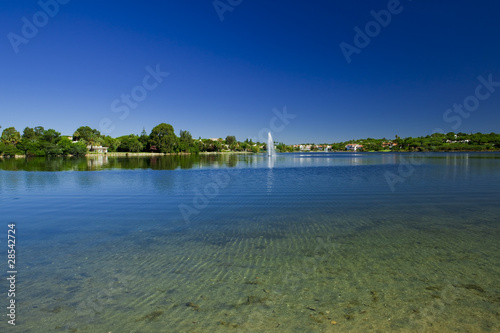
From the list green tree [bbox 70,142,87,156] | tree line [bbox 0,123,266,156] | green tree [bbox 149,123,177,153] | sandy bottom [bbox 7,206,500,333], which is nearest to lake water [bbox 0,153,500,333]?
sandy bottom [bbox 7,206,500,333]

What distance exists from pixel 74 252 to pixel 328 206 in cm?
1081

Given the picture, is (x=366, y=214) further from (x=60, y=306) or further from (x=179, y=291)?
(x=60, y=306)

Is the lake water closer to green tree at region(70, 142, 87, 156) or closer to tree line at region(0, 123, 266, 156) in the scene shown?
green tree at region(70, 142, 87, 156)

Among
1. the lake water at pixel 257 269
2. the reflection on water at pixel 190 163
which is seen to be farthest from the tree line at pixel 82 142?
the lake water at pixel 257 269

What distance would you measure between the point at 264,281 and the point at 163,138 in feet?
466

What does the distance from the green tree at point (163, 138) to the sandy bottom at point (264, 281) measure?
136372 mm

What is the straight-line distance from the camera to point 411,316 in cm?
472

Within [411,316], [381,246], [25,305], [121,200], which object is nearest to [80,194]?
[121,200]

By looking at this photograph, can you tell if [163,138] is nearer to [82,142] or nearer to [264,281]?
[82,142]

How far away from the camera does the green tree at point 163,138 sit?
140375 millimetres

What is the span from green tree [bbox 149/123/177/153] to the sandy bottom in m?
136

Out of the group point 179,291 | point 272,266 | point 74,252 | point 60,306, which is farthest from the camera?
point 74,252

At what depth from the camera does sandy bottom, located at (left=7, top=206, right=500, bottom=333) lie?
461 centimetres

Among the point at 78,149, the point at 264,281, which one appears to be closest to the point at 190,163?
the point at 264,281
